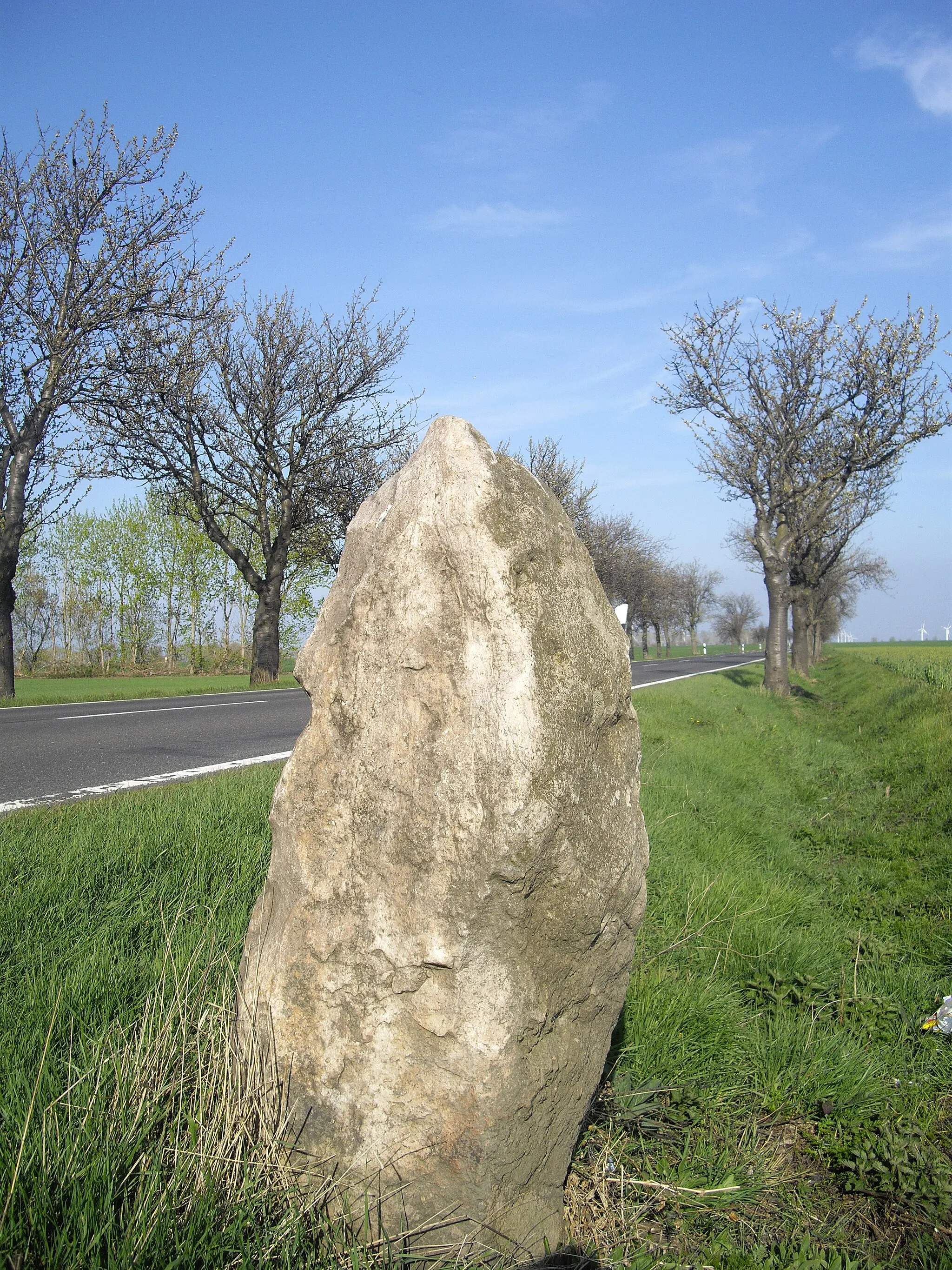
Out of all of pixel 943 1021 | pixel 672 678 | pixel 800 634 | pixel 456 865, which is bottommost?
pixel 943 1021

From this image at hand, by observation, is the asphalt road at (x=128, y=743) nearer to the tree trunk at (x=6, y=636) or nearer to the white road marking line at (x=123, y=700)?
the white road marking line at (x=123, y=700)

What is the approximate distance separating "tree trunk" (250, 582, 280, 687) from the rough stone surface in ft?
66.1

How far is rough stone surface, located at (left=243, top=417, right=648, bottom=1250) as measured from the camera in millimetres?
1881

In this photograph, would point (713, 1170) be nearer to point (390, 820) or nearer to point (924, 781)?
point (390, 820)

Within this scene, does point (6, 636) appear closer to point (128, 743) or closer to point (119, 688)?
point (119, 688)

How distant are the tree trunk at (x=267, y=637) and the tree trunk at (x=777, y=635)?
12.7m

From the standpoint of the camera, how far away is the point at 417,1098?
1923 millimetres

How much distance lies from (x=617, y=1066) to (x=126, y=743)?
7.08m

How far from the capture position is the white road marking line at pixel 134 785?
5.32 m

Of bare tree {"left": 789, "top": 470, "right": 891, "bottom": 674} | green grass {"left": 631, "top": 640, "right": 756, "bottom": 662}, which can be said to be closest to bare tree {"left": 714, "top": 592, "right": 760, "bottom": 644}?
green grass {"left": 631, "top": 640, "right": 756, "bottom": 662}

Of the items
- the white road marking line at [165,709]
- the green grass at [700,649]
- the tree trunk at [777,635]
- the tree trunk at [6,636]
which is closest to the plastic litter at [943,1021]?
the white road marking line at [165,709]

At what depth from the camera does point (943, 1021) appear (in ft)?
12.0

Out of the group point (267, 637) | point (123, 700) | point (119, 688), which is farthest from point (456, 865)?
point (119, 688)

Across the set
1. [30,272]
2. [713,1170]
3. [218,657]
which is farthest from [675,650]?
[713,1170]
